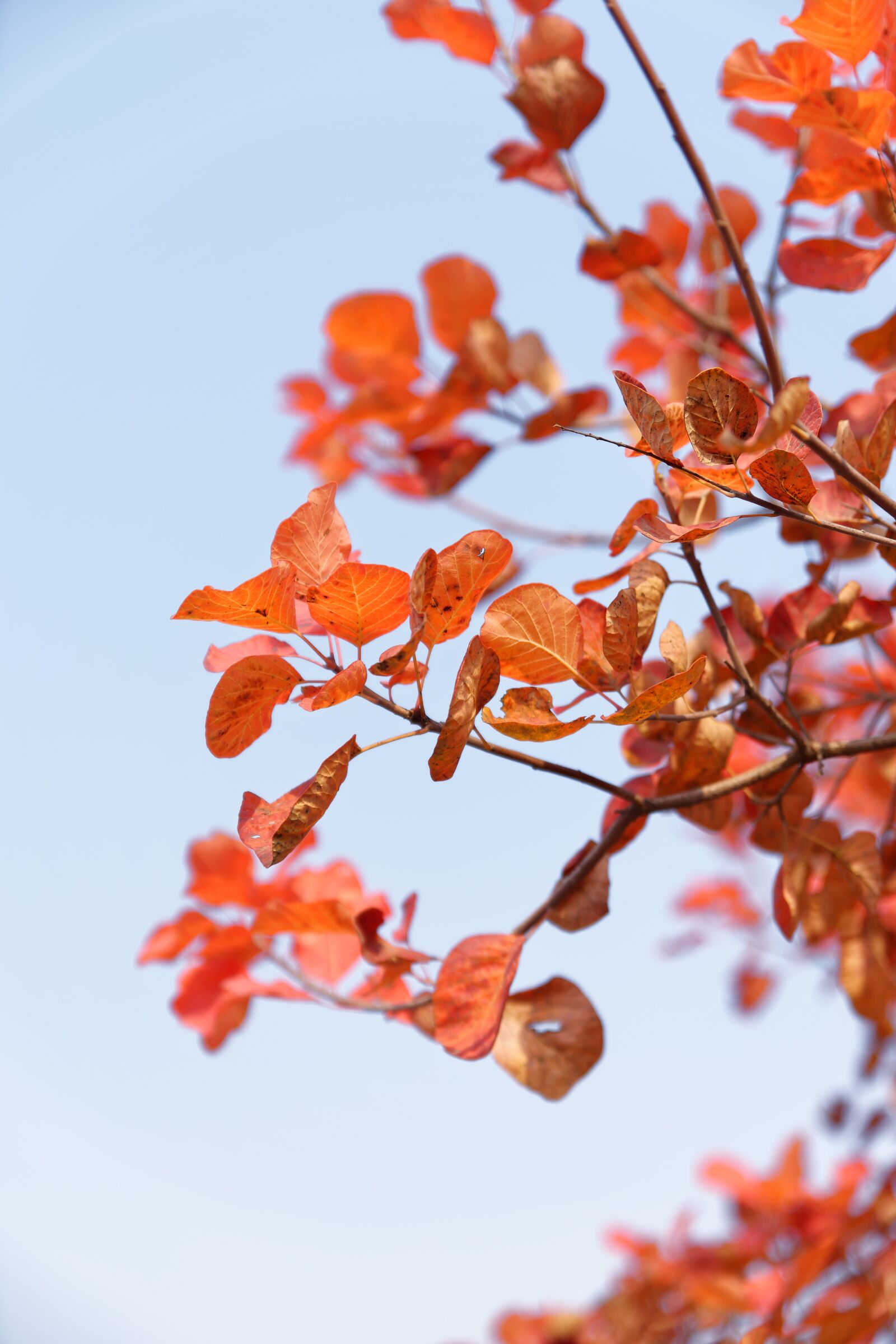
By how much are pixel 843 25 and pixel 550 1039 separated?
2.40 ft

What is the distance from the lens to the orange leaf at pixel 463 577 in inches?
20.0

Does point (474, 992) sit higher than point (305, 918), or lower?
lower

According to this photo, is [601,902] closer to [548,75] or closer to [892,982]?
[892,982]

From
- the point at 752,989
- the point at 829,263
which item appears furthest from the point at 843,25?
the point at 752,989

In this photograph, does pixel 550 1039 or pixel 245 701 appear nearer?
pixel 245 701

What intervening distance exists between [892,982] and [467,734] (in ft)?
2.00

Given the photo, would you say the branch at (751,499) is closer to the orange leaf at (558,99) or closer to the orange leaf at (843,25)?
the orange leaf at (843,25)

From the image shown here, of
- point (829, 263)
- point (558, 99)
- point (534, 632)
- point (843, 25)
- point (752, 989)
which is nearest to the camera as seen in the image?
point (534, 632)

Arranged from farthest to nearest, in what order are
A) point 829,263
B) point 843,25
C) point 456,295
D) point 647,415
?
1. point 456,295
2. point 829,263
3. point 843,25
4. point 647,415

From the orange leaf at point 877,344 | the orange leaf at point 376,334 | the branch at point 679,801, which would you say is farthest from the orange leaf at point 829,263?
the orange leaf at point 376,334

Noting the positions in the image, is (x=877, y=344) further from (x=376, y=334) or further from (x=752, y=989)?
(x=752, y=989)

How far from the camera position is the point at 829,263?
0.79m

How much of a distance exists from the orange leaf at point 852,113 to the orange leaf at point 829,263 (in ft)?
0.26

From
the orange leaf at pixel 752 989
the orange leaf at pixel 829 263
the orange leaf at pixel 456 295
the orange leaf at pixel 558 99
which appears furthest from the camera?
the orange leaf at pixel 752 989
